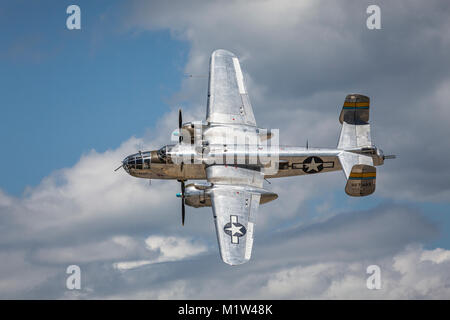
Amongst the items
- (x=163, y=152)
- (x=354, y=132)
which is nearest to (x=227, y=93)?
(x=163, y=152)

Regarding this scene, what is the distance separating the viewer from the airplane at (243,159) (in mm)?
39281

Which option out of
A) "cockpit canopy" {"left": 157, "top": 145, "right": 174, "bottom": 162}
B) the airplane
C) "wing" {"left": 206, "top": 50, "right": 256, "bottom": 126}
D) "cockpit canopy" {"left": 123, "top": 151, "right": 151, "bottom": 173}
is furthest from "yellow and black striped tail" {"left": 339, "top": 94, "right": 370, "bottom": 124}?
"cockpit canopy" {"left": 123, "top": 151, "right": 151, "bottom": 173}

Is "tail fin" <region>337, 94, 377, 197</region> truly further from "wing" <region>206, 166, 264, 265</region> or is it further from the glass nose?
the glass nose

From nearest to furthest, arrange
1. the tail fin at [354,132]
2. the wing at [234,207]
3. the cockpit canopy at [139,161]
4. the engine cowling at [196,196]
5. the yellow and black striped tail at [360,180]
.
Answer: the wing at [234,207] → the engine cowling at [196,196] → the yellow and black striped tail at [360,180] → the cockpit canopy at [139,161] → the tail fin at [354,132]

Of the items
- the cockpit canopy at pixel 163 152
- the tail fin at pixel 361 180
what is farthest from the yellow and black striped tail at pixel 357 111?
the cockpit canopy at pixel 163 152

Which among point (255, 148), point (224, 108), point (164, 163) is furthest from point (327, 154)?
point (164, 163)

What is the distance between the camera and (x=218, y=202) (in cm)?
3819

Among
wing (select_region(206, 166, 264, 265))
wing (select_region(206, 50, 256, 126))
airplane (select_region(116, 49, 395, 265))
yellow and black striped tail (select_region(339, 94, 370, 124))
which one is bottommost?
wing (select_region(206, 166, 264, 265))

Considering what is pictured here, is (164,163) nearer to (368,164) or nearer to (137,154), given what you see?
(137,154)

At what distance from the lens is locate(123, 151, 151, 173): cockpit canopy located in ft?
137

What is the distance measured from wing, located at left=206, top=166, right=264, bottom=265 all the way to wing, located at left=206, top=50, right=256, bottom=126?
5.05 meters

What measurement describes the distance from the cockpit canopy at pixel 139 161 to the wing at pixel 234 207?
4170mm

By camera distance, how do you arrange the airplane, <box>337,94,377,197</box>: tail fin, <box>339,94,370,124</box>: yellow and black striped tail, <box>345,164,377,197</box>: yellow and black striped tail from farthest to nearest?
<box>339,94,370,124</box>: yellow and black striped tail, <box>337,94,377,197</box>: tail fin, <box>345,164,377,197</box>: yellow and black striped tail, the airplane

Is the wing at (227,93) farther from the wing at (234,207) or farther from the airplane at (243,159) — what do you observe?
the wing at (234,207)
